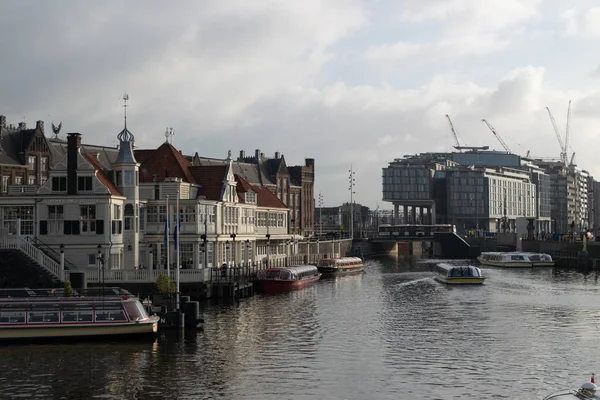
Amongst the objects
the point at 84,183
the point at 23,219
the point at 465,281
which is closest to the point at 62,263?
the point at 23,219

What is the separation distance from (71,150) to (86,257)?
34.0ft

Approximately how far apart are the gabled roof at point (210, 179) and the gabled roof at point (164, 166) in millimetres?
1269

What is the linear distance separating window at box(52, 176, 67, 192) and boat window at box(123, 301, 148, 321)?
27.3 meters

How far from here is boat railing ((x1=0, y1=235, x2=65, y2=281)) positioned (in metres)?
81.1

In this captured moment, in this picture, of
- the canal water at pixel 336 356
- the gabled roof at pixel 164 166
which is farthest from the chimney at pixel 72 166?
the canal water at pixel 336 356

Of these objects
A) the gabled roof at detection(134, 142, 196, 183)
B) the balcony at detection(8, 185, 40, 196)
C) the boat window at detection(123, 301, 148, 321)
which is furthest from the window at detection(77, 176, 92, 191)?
the boat window at detection(123, 301, 148, 321)

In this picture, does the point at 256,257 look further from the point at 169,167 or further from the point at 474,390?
the point at 474,390

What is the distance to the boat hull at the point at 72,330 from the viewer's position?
59.8 meters

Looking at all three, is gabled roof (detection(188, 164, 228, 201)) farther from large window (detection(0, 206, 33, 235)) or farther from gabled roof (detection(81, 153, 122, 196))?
large window (detection(0, 206, 33, 235))

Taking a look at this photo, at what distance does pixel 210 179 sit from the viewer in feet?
328

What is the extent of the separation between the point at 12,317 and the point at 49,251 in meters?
24.6

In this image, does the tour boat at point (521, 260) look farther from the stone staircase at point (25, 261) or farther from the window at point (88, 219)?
Answer: the stone staircase at point (25, 261)

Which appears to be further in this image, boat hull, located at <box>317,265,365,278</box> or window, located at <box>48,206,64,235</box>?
boat hull, located at <box>317,265,365,278</box>

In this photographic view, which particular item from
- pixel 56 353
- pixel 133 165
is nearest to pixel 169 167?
pixel 133 165
